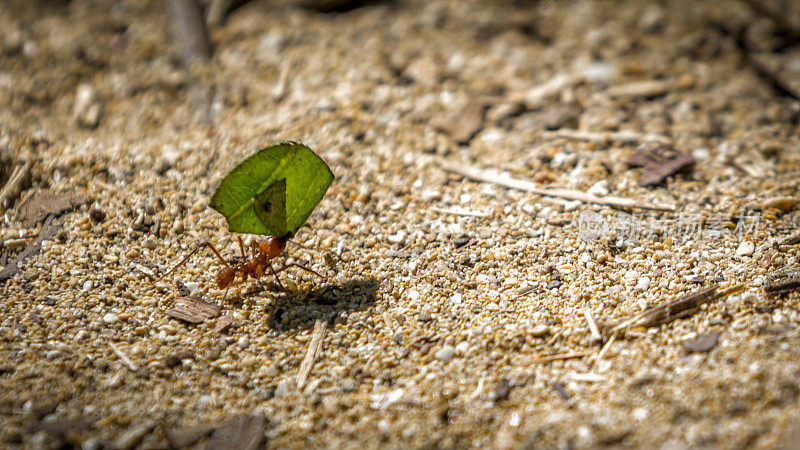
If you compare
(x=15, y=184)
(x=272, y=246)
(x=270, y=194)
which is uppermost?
(x=270, y=194)

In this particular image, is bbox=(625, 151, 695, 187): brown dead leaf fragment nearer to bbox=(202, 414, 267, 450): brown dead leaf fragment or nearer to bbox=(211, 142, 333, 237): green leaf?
bbox=(211, 142, 333, 237): green leaf

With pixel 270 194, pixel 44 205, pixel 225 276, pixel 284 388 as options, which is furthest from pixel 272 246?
pixel 44 205

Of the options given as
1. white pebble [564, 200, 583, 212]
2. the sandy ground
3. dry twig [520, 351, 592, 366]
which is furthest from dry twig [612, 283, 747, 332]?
white pebble [564, 200, 583, 212]

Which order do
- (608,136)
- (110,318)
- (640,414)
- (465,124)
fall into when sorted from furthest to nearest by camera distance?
(465,124) → (608,136) → (110,318) → (640,414)

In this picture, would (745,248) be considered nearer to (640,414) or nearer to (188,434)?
(640,414)

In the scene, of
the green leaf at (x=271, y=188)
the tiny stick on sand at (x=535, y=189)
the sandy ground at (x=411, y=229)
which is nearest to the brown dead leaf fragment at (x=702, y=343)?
the sandy ground at (x=411, y=229)

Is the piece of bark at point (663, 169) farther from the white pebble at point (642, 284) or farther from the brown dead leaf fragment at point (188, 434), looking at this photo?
the brown dead leaf fragment at point (188, 434)

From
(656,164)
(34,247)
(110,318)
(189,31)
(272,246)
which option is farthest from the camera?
(189,31)
